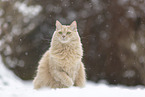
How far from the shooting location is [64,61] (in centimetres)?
300

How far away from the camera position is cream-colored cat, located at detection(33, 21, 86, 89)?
2.99 m

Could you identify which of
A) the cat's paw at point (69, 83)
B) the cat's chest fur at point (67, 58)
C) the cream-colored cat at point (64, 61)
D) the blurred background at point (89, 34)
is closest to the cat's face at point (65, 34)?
the cream-colored cat at point (64, 61)

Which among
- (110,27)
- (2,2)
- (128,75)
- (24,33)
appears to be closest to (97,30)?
(110,27)

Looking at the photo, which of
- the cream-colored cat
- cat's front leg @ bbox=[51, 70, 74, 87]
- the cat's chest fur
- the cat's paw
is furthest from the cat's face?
the cat's paw

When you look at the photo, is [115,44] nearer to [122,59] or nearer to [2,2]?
[122,59]

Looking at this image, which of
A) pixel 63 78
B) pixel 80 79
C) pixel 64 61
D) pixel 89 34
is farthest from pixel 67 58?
pixel 89 34

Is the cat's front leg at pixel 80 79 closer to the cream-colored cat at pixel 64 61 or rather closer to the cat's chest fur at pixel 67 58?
the cream-colored cat at pixel 64 61

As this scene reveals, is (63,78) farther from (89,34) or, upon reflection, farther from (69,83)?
(89,34)

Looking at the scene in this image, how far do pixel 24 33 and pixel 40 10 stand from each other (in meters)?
0.58

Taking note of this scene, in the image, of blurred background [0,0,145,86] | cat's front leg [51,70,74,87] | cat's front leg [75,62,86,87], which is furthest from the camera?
blurred background [0,0,145,86]

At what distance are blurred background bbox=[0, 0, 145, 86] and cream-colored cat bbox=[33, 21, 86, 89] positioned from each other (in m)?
1.47

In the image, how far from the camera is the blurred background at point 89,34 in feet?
15.3

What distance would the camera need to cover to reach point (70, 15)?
4.66 metres

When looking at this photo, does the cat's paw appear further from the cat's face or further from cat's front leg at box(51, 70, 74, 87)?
the cat's face
